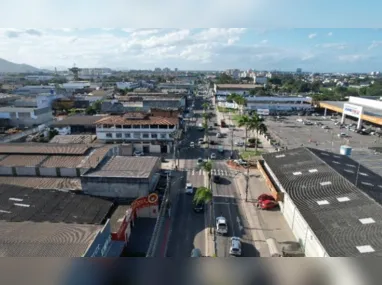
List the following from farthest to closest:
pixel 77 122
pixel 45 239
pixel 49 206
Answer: pixel 77 122 → pixel 49 206 → pixel 45 239

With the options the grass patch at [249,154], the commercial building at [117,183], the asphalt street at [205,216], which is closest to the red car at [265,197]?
the asphalt street at [205,216]

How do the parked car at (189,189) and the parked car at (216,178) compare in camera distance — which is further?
the parked car at (216,178)

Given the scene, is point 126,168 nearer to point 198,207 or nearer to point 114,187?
point 114,187

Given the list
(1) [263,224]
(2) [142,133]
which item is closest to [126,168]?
(1) [263,224]

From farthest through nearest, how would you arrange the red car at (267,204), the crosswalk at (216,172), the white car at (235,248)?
the crosswalk at (216,172), the red car at (267,204), the white car at (235,248)

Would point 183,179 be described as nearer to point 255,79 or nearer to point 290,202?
point 290,202

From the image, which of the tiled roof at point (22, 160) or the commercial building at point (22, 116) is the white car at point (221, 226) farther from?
the commercial building at point (22, 116)
